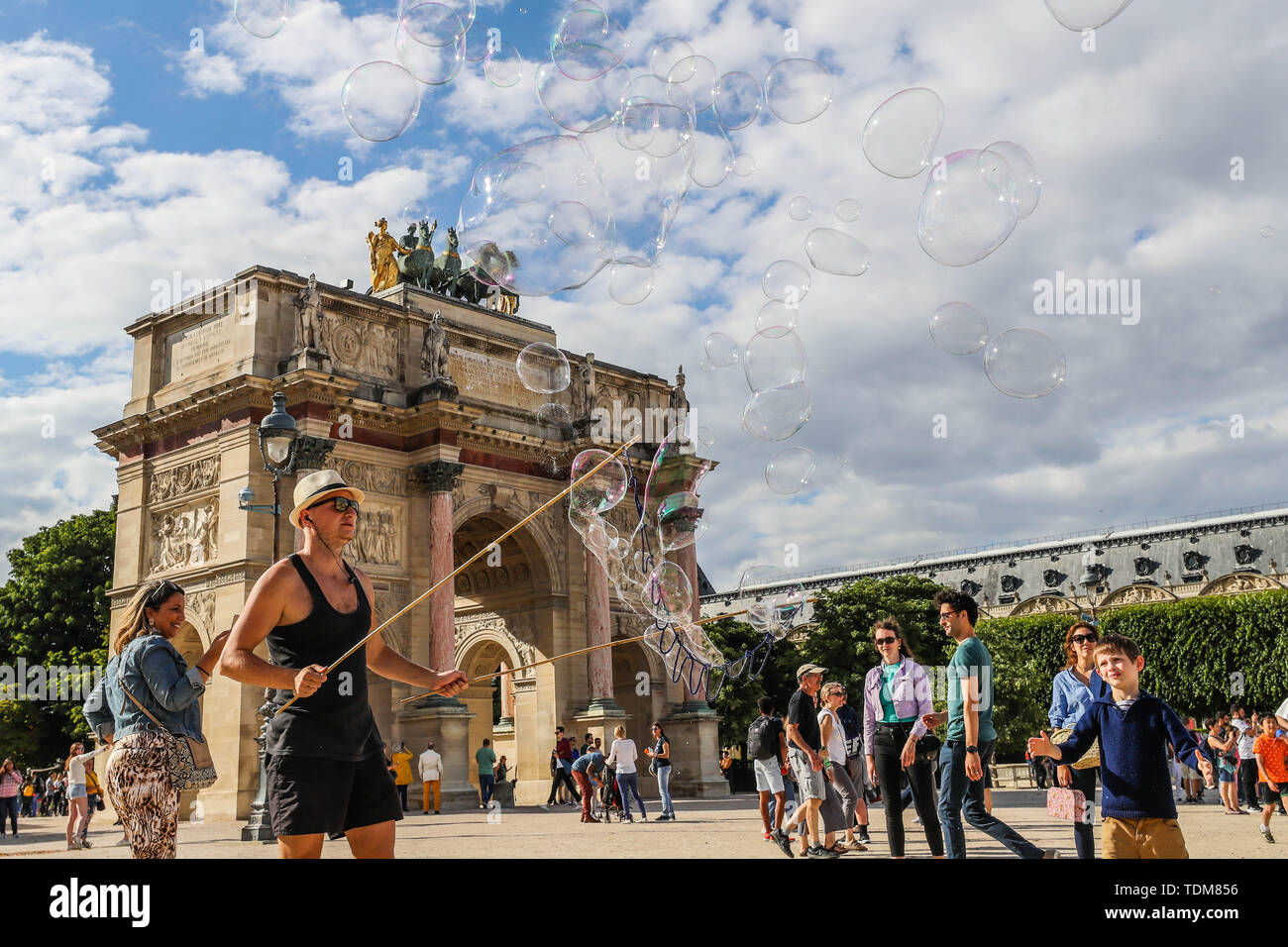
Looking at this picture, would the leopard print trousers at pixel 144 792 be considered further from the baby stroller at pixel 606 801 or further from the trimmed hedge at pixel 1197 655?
the trimmed hedge at pixel 1197 655

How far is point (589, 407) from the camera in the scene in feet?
126

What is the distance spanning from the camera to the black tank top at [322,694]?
5.20 metres

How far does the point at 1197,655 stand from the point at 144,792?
208ft

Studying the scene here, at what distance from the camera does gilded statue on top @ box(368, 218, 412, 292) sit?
36.8m

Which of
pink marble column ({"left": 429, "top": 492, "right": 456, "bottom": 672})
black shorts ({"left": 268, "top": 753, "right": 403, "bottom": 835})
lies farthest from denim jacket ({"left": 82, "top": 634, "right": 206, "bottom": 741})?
pink marble column ({"left": 429, "top": 492, "right": 456, "bottom": 672})

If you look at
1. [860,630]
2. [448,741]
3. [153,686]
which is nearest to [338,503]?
[153,686]

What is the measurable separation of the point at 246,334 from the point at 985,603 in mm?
74293

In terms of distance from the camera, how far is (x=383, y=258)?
3706cm

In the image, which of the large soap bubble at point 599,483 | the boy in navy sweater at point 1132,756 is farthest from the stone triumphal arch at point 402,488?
the boy in navy sweater at point 1132,756

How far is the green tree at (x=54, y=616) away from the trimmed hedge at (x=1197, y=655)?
39.4 m

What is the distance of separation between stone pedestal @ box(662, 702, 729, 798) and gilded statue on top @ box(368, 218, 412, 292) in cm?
1672

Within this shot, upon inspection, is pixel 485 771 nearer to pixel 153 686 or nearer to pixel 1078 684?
pixel 1078 684
